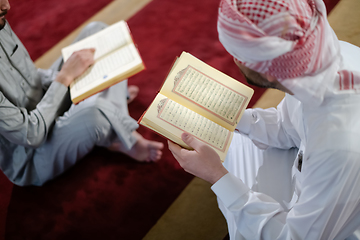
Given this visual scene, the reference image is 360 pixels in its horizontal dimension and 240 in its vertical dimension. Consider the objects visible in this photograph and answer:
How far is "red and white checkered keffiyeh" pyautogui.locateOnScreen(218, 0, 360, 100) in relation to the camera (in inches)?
23.2

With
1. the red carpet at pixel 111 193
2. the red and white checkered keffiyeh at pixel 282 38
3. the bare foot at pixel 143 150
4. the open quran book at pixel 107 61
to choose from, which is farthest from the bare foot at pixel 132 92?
the red and white checkered keffiyeh at pixel 282 38

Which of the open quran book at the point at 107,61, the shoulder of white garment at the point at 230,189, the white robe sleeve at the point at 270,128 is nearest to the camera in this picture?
the shoulder of white garment at the point at 230,189

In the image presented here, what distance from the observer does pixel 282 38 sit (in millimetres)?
595

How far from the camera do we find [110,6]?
222 cm

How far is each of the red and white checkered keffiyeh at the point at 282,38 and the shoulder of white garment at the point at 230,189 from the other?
13.7 inches

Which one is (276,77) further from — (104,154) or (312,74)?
(104,154)

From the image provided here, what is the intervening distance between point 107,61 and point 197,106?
0.54 meters

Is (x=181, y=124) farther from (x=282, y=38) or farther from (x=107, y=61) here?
(x=107, y=61)

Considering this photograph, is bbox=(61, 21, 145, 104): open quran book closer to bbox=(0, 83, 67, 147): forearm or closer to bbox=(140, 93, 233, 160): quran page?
bbox=(0, 83, 67, 147): forearm

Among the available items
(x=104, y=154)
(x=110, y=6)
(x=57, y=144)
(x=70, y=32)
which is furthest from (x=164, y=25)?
(x=57, y=144)

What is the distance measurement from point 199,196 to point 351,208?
81cm

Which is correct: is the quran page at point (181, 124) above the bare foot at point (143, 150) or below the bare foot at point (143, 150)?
above

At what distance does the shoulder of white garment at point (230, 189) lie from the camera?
0.84m

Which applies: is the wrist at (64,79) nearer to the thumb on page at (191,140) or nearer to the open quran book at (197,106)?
the open quran book at (197,106)
